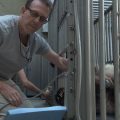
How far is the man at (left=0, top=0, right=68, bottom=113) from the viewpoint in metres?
1.52

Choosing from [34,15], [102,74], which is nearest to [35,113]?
[102,74]

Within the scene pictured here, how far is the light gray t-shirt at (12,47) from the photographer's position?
63.4 inches

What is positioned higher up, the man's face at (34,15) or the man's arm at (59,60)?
the man's face at (34,15)

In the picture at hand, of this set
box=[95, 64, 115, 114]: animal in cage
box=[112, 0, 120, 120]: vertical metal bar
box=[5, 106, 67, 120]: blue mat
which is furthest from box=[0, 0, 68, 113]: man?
box=[5, 106, 67, 120]: blue mat

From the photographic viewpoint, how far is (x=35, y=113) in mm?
969

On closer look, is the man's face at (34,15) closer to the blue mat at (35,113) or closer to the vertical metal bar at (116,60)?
the vertical metal bar at (116,60)

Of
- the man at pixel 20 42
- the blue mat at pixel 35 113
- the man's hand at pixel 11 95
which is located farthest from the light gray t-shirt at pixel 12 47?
the blue mat at pixel 35 113

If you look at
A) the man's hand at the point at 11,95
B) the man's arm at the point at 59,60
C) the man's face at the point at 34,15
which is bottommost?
the man's hand at the point at 11,95

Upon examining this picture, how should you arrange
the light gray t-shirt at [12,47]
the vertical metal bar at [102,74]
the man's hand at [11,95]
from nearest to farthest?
the vertical metal bar at [102,74] → the man's hand at [11,95] → the light gray t-shirt at [12,47]

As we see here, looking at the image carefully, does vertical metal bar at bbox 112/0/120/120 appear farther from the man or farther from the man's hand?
the man's hand

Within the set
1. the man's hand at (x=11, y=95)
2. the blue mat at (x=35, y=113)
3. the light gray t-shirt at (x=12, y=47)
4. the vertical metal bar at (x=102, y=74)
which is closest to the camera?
the blue mat at (x=35, y=113)

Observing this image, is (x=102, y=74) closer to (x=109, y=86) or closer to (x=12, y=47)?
(x=109, y=86)

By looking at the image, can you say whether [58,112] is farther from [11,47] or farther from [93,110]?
[11,47]

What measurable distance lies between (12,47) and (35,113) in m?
0.74
